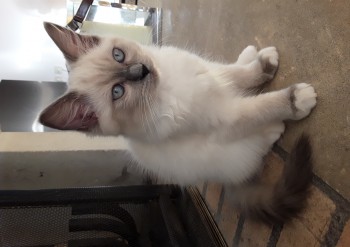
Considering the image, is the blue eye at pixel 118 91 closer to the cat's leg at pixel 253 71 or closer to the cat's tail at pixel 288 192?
the cat's leg at pixel 253 71

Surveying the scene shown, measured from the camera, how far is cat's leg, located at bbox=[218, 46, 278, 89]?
1.05m

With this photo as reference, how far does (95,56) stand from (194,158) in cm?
42

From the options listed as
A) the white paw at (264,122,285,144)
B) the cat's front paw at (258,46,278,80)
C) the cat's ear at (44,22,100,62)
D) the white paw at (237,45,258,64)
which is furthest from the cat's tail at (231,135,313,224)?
the cat's ear at (44,22,100,62)

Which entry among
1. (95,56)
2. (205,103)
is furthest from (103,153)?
(205,103)

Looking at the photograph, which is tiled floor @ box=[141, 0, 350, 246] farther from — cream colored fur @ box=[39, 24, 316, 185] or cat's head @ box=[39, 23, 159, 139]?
cat's head @ box=[39, 23, 159, 139]

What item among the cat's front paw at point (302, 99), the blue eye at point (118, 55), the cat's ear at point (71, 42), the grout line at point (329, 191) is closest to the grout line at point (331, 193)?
the grout line at point (329, 191)

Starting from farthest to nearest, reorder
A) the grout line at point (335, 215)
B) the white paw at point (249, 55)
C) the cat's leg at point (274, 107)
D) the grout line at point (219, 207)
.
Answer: the grout line at point (219, 207), the white paw at point (249, 55), the cat's leg at point (274, 107), the grout line at point (335, 215)

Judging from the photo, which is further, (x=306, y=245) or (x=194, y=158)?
(x=194, y=158)

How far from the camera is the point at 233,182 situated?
1.08m

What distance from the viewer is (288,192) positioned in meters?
0.91

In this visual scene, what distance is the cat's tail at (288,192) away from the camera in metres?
0.88

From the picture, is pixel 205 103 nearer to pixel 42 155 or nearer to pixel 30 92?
pixel 42 155

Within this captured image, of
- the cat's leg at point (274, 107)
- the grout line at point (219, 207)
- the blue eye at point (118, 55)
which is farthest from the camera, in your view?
the grout line at point (219, 207)

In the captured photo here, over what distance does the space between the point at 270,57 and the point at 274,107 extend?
18 centimetres
